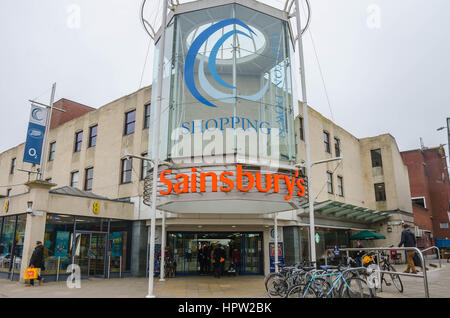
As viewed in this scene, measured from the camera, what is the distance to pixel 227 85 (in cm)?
1625

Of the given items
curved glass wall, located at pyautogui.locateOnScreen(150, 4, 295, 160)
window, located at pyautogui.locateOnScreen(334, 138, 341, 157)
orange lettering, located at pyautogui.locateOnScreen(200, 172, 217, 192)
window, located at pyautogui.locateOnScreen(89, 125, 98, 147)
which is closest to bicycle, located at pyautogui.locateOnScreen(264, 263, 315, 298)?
orange lettering, located at pyautogui.locateOnScreen(200, 172, 217, 192)

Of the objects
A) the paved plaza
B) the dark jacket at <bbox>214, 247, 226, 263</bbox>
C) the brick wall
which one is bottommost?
the paved plaza

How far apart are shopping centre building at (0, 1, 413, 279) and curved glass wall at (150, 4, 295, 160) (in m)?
0.06

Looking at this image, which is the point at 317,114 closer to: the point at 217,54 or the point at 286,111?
the point at 286,111

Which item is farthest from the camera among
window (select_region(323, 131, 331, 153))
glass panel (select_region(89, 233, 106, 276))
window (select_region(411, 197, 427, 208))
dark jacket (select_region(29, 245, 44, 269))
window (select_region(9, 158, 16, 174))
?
window (select_region(411, 197, 427, 208))

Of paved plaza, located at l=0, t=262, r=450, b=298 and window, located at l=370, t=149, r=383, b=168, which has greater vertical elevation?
window, located at l=370, t=149, r=383, b=168

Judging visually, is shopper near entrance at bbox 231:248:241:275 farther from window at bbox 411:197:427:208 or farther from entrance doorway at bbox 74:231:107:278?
window at bbox 411:197:427:208

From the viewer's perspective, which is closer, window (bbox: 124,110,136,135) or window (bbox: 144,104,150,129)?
window (bbox: 144,104,150,129)

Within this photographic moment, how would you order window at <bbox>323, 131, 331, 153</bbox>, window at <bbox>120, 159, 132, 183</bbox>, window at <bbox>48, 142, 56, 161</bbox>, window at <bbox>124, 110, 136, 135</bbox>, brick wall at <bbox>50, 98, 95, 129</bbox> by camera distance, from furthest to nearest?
brick wall at <bbox>50, 98, 95, 129</bbox> → window at <bbox>48, 142, 56, 161</bbox> → window at <bbox>323, 131, 331, 153</bbox> → window at <bbox>124, 110, 136, 135</bbox> → window at <bbox>120, 159, 132, 183</bbox>

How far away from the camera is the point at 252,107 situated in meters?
16.5

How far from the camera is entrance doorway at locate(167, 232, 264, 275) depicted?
20.6 m

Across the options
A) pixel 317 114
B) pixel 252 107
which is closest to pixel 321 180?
pixel 317 114
